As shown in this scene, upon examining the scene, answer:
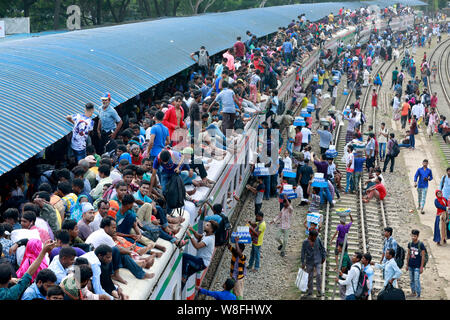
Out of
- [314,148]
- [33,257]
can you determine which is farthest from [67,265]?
[314,148]

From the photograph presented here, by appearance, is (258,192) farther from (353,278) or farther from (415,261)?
(353,278)

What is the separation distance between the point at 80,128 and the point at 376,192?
10.5 m

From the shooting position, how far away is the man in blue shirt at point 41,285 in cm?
622

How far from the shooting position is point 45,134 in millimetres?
11062

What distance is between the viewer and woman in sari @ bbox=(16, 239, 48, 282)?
6.89 meters

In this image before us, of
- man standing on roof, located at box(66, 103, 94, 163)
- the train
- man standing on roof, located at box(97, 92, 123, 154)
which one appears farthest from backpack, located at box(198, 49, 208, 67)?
man standing on roof, located at box(66, 103, 94, 163)

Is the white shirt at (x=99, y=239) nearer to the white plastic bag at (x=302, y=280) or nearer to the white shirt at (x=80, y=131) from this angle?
the white shirt at (x=80, y=131)

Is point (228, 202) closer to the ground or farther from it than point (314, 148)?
farther from it

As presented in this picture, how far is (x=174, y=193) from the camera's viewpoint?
32.2 ft

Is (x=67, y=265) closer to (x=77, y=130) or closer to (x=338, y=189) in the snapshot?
(x=77, y=130)

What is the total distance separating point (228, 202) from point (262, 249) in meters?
1.57

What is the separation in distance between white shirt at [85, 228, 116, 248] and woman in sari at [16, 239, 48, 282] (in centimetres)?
58

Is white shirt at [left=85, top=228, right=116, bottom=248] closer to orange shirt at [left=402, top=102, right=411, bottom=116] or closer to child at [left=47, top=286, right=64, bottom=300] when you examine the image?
child at [left=47, top=286, right=64, bottom=300]

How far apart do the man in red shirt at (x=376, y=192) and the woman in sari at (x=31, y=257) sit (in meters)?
13.4
